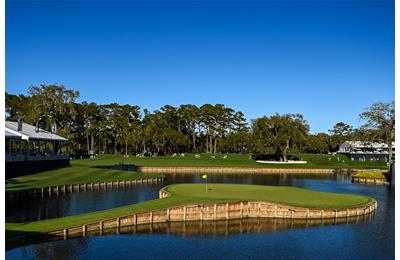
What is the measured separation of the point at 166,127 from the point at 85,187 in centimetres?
8987

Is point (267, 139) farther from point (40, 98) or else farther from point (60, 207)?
point (60, 207)

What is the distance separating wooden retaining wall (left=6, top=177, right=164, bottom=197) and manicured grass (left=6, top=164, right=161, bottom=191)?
0.96 meters

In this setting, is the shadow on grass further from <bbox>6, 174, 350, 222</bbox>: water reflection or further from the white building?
the white building

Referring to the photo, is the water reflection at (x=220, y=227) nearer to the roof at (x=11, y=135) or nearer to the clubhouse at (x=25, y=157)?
the clubhouse at (x=25, y=157)

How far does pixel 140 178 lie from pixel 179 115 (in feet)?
286

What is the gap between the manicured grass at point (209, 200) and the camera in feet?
106

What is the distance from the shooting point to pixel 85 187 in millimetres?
61438

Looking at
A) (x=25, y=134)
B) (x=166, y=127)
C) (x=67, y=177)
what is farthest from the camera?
(x=166, y=127)

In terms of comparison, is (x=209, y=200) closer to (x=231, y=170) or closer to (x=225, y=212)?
(x=225, y=212)

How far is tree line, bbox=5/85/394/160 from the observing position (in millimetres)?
110812

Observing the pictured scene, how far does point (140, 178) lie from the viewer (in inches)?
2827

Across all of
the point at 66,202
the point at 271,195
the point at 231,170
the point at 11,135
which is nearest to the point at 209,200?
the point at 271,195

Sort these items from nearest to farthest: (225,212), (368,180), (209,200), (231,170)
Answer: (225,212) → (209,200) → (368,180) → (231,170)
